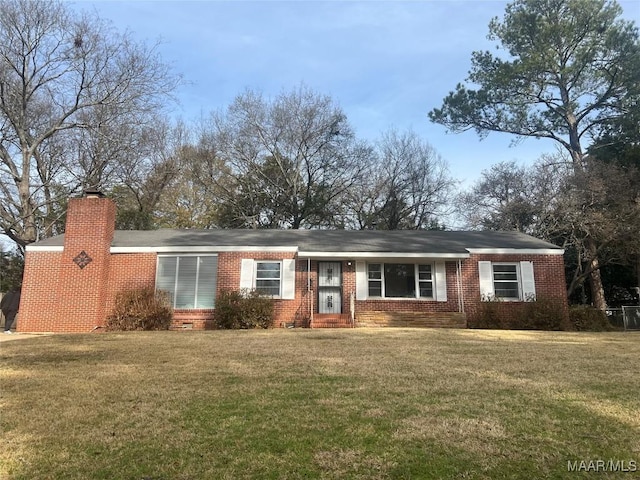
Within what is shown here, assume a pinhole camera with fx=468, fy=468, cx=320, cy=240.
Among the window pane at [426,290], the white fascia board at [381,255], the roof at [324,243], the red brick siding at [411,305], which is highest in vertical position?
the roof at [324,243]

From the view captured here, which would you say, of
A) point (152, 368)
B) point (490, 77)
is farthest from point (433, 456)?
point (490, 77)

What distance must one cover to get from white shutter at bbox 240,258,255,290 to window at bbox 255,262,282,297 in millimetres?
286

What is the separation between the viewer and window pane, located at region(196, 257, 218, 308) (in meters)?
16.3

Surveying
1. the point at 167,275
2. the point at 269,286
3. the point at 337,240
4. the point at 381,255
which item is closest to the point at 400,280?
the point at 381,255

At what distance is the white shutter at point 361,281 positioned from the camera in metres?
16.6

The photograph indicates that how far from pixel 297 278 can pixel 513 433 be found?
42.1ft

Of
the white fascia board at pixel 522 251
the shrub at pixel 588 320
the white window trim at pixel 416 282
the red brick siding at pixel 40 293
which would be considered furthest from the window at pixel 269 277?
the shrub at pixel 588 320

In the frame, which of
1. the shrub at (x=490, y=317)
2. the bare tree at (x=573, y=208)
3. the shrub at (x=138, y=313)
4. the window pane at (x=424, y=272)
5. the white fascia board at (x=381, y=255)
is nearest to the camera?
the shrub at (x=138, y=313)

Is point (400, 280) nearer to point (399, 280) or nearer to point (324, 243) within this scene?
point (399, 280)

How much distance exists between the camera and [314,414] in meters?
4.61

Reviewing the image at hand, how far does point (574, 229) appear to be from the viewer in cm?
2252

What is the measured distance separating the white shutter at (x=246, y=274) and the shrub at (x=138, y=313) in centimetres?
267

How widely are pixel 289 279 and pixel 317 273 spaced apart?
1.07 meters

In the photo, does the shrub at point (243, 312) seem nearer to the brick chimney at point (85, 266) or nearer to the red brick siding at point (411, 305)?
the red brick siding at point (411, 305)
